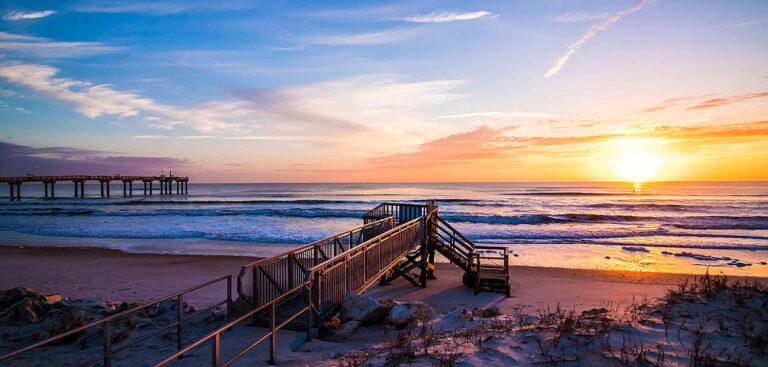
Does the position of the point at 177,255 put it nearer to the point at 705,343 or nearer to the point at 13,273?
the point at 13,273

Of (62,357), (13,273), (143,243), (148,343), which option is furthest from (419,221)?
(143,243)

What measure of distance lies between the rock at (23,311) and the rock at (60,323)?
2.72ft

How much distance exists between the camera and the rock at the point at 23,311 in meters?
8.84

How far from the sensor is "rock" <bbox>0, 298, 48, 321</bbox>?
884 cm

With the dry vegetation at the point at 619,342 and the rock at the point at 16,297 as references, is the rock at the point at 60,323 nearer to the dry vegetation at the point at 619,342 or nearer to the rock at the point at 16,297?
the rock at the point at 16,297

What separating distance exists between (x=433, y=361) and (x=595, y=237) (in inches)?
1038

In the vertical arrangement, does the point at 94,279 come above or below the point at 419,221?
below

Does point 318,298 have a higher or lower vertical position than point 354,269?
lower

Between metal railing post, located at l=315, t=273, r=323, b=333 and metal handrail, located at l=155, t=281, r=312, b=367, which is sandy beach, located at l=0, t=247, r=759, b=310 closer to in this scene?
metal railing post, located at l=315, t=273, r=323, b=333

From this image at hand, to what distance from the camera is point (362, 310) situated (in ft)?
26.8

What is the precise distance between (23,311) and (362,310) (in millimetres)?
7780

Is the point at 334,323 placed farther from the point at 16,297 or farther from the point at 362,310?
the point at 16,297

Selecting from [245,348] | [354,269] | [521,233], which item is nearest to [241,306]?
[245,348]

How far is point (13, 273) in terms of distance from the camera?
16.0 m
